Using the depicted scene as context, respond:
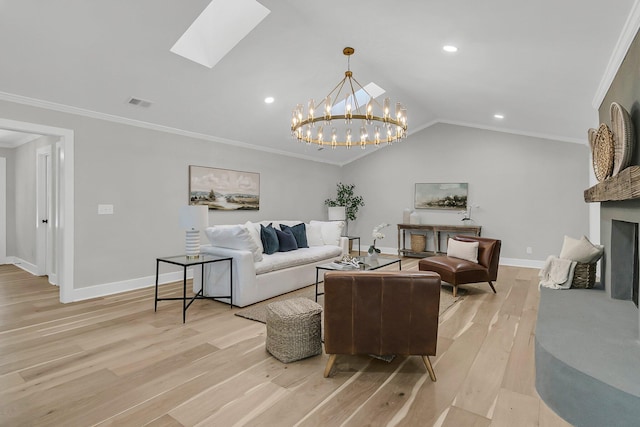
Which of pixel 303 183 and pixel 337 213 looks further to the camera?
pixel 337 213

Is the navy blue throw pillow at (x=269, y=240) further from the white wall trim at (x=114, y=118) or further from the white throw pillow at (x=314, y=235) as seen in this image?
the white wall trim at (x=114, y=118)

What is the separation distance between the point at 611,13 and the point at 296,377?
10.8 ft

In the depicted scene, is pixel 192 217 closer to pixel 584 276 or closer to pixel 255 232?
pixel 255 232

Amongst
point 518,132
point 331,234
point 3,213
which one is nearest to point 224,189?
point 331,234

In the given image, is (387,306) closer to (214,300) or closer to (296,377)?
(296,377)

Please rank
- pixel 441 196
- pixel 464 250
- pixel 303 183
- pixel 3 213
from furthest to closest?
1. pixel 303 183
2. pixel 441 196
3. pixel 3 213
4. pixel 464 250

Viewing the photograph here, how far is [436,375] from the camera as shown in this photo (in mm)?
2422

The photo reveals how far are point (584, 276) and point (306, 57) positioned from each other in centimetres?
402

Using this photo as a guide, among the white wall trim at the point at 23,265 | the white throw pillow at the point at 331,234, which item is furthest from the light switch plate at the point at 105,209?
the white throw pillow at the point at 331,234

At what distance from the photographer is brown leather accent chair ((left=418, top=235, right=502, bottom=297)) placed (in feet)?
14.6

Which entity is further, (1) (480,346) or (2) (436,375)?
(1) (480,346)

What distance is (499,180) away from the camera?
6.88 meters

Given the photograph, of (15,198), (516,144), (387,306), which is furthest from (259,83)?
(15,198)

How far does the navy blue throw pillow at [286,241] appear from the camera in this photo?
16.6 feet
